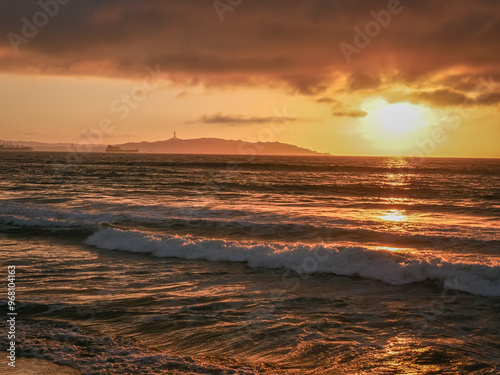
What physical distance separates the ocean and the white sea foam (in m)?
0.05

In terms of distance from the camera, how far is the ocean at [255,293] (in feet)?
24.2

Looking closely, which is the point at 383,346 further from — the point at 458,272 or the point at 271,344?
the point at 458,272

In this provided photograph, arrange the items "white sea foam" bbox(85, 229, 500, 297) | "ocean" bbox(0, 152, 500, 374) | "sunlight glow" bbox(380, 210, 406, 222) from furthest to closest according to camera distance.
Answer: "sunlight glow" bbox(380, 210, 406, 222)
"white sea foam" bbox(85, 229, 500, 297)
"ocean" bbox(0, 152, 500, 374)

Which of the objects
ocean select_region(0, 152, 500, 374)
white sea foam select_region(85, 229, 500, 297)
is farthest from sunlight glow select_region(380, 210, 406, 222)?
white sea foam select_region(85, 229, 500, 297)

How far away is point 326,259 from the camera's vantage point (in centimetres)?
1422

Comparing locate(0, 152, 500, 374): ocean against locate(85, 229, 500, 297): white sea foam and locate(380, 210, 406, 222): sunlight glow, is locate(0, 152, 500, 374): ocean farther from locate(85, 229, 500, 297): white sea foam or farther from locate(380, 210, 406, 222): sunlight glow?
locate(380, 210, 406, 222): sunlight glow

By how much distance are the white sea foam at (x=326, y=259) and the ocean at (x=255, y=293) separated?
5cm

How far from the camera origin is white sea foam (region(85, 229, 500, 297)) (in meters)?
12.2

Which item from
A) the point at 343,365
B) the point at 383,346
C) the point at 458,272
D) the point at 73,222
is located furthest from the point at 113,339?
the point at 73,222

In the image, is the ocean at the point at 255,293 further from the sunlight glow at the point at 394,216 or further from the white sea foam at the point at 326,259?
the sunlight glow at the point at 394,216

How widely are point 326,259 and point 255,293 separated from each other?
3.91m

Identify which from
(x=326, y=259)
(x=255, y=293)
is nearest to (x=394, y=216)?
(x=326, y=259)

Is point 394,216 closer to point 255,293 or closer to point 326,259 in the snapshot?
point 326,259

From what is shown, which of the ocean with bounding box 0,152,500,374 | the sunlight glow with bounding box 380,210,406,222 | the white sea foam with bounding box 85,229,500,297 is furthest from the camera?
the sunlight glow with bounding box 380,210,406,222
